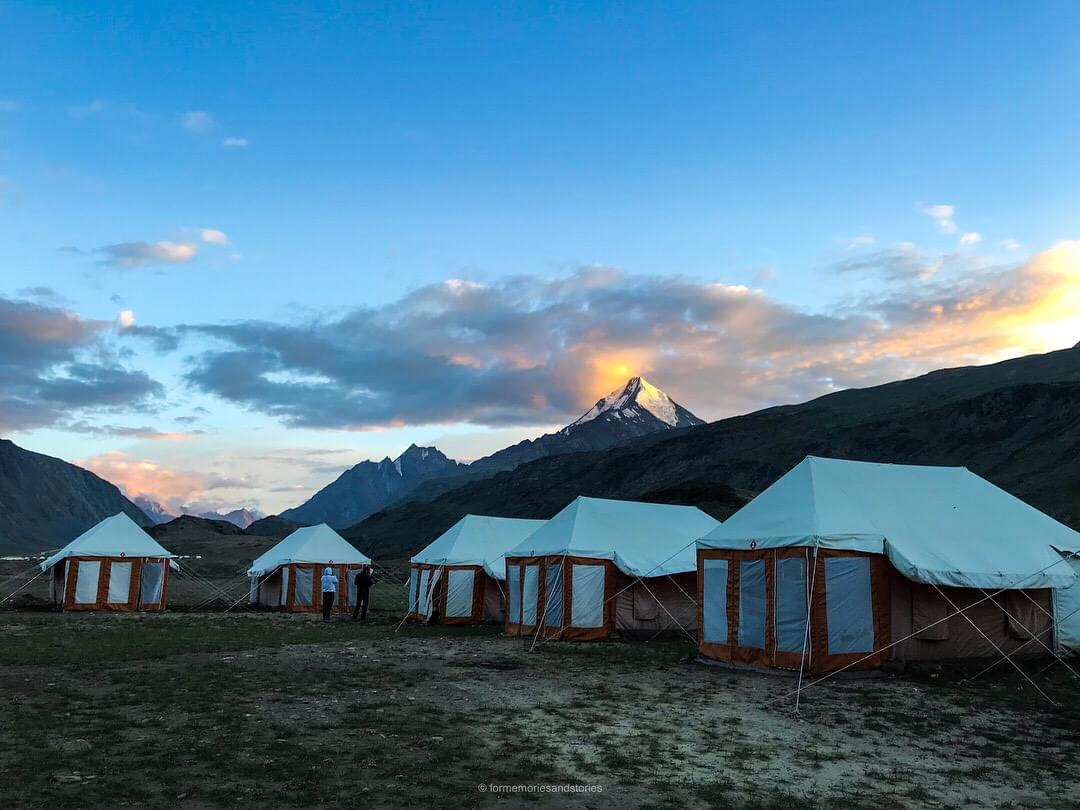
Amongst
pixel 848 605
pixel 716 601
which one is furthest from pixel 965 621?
pixel 716 601

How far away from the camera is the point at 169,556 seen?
31531mm

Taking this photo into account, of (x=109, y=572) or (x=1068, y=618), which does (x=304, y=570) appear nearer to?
(x=109, y=572)

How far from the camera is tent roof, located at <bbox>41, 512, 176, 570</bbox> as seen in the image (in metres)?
30.3

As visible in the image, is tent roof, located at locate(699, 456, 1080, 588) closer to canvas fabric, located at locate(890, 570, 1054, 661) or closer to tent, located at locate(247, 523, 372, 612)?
canvas fabric, located at locate(890, 570, 1054, 661)

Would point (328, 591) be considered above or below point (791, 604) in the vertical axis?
below

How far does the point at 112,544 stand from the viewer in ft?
101

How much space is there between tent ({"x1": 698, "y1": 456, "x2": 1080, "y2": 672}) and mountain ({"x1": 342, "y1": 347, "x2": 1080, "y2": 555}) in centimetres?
4466

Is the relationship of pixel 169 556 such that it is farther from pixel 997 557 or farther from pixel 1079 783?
pixel 1079 783

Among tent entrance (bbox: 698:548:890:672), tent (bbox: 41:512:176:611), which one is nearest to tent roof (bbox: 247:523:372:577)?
tent (bbox: 41:512:176:611)

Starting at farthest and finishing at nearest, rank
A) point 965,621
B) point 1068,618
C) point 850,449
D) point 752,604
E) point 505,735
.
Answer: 1. point 850,449
2. point 1068,618
3. point 752,604
4. point 965,621
5. point 505,735

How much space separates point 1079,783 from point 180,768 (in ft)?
27.1

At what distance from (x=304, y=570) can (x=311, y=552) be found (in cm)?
75

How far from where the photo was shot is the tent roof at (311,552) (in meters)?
32.5

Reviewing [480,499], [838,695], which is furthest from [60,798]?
[480,499]
